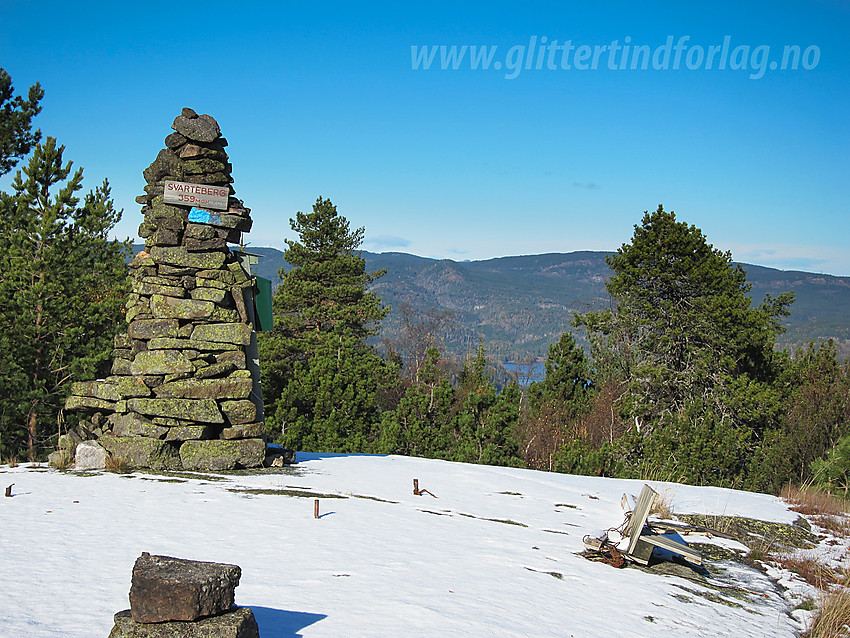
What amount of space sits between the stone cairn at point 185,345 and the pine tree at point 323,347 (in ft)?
39.9

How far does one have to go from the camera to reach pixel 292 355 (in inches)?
1368

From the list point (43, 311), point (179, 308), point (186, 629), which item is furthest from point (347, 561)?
point (43, 311)

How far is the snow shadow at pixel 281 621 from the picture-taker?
4336mm

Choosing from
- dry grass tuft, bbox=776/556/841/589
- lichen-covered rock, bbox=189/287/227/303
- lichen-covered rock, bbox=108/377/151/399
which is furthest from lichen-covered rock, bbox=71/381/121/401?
dry grass tuft, bbox=776/556/841/589

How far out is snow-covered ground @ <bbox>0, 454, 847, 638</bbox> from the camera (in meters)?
4.81

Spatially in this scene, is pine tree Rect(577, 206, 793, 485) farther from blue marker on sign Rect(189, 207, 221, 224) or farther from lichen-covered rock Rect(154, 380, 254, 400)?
blue marker on sign Rect(189, 207, 221, 224)

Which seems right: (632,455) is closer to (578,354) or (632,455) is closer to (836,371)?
(578,354)

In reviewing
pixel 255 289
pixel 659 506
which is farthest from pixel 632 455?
pixel 255 289

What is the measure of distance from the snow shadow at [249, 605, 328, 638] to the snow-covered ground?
12mm

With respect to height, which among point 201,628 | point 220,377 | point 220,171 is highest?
point 220,171

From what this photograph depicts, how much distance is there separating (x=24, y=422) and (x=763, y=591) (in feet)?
71.4

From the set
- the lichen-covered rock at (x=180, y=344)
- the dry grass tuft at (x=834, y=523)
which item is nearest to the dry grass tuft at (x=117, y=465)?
the lichen-covered rock at (x=180, y=344)

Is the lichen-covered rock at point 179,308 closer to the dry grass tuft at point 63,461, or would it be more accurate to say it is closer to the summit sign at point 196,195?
the summit sign at point 196,195

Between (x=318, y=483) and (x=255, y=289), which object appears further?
(x=255, y=289)
